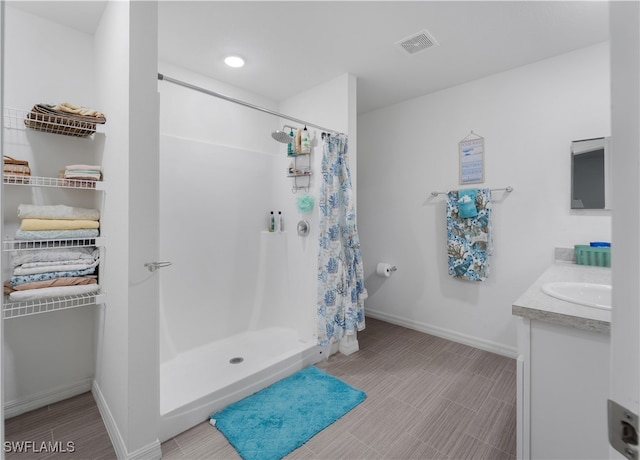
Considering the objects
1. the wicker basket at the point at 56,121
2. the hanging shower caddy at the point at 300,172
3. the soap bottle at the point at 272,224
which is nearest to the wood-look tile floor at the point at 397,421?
the soap bottle at the point at 272,224

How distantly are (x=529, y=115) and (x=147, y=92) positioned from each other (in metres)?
2.79

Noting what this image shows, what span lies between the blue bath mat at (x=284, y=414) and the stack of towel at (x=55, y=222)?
4.43ft

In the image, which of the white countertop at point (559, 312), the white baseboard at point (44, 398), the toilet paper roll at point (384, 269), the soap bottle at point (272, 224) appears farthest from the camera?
the toilet paper roll at point (384, 269)

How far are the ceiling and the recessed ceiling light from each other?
2.3 inches

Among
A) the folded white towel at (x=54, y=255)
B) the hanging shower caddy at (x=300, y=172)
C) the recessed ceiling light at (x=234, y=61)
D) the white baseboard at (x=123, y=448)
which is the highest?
the recessed ceiling light at (x=234, y=61)

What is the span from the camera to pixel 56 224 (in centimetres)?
167

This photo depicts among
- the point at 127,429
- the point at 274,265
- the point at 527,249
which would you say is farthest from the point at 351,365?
the point at 527,249

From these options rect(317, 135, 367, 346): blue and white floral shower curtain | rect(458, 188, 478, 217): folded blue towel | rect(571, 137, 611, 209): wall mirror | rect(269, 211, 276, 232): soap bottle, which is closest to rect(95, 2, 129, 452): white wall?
rect(317, 135, 367, 346): blue and white floral shower curtain

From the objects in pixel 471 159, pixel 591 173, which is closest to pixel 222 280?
pixel 471 159

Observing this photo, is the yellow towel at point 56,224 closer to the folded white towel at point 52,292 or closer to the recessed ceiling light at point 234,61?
the folded white towel at point 52,292

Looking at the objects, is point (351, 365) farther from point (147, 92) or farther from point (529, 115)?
point (529, 115)

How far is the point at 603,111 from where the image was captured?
7.11 ft

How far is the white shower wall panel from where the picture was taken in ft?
8.07

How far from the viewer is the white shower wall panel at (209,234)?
2.46 meters
